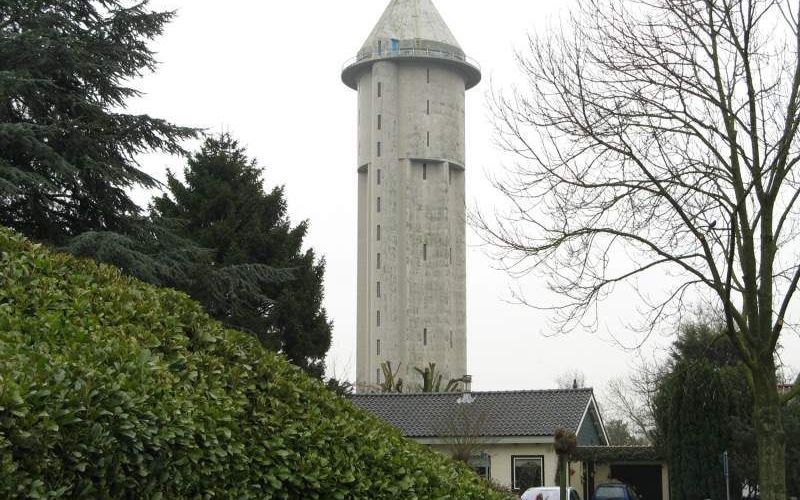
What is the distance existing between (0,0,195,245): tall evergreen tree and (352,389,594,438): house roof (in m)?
20.8

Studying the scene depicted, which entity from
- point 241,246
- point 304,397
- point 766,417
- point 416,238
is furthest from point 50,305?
point 416,238

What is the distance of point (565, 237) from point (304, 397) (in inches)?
323

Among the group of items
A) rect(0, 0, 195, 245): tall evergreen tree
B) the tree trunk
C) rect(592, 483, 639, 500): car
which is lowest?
rect(592, 483, 639, 500): car

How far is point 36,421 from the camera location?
16.4 ft

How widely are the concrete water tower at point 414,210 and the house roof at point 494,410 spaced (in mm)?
24801

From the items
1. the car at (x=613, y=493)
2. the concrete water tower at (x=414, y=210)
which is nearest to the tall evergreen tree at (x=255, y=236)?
the car at (x=613, y=493)

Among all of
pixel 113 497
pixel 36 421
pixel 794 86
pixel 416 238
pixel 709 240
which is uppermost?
pixel 416 238

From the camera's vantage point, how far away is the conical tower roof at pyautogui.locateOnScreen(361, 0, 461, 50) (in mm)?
69812

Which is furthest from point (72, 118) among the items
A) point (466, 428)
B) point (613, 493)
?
point (466, 428)

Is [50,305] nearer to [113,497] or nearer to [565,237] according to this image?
[113,497]

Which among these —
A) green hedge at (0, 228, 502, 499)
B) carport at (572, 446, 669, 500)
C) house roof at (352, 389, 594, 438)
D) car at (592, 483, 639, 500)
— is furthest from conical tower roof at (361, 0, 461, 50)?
green hedge at (0, 228, 502, 499)

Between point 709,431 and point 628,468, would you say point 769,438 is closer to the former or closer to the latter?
point 709,431

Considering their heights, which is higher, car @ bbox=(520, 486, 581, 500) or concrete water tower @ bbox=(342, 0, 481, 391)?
concrete water tower @ bbox=(342, 0, 481, 391)

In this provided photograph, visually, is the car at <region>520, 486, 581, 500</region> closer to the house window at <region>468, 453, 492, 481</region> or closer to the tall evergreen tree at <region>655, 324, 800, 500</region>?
the tall evergreen tree at <region>655, 324, 800, 500</region>
